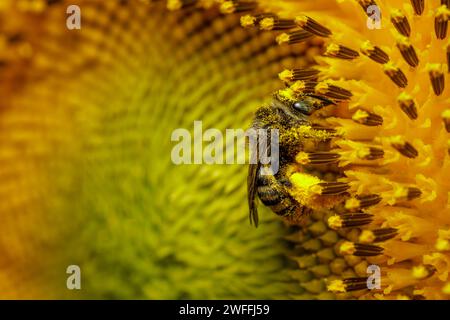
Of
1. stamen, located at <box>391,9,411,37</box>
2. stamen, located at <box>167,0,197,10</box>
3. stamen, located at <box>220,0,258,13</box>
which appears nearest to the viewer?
stamen, located at <box>391,9,411,37</box>

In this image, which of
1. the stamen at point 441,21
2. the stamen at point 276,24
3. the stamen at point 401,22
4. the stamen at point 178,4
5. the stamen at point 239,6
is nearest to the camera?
the stamen at point 441,21

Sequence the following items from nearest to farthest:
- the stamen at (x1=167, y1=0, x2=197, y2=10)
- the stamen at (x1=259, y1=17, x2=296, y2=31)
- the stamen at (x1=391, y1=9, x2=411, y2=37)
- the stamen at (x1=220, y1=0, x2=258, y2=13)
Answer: the stamen at (x1=391, y1=9, x2=411, y2=37)
the stamen at (x1=259, y1=17, x2=296, y2=31)
the stamen at (x1=220, y1=0, x2=258, y2=13)
the stamen at (x1=167, y1=0, x2=197, y2=10)

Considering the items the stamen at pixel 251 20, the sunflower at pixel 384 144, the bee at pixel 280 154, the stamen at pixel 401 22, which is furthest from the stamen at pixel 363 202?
the stamen at pixel 251 20

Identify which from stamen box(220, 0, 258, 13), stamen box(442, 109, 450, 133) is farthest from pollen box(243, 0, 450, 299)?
stamen box(220, 0, 258, 13)

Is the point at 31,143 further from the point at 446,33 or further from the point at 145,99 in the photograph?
the point at 446,33

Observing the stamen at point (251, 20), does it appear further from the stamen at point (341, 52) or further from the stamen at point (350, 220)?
the stamen at point (350, 220)

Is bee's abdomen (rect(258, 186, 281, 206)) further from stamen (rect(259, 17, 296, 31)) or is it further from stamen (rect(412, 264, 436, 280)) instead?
stamen (rect(259, 17, 296, 31))
